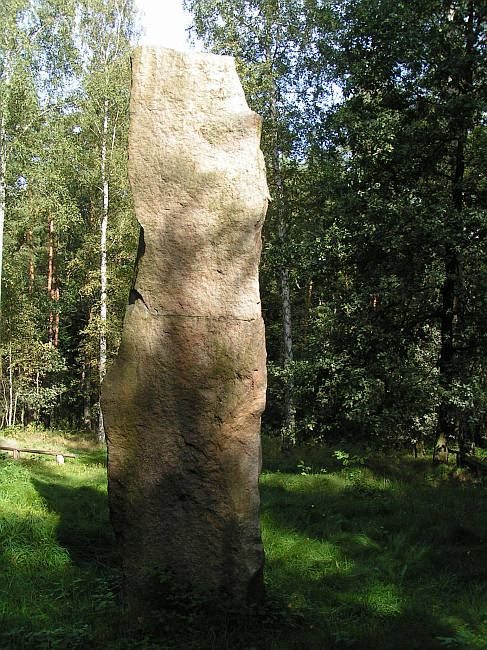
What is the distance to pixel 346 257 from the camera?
9.88 meters

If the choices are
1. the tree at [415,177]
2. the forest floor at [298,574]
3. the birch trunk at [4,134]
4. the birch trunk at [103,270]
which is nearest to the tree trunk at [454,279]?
the tree at [415,177]

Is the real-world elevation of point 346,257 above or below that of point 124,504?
above

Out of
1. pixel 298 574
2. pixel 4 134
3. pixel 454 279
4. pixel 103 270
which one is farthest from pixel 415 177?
pixel 4 134

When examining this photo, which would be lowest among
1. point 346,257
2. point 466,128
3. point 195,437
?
point 195,437

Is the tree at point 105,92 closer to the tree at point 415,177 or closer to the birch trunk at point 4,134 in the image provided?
the birch trunk at point 4,134

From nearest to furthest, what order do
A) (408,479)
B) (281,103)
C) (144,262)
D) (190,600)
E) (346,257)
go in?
(190,600) < (144,262) < (408,479) < (346,257) < (281,103)

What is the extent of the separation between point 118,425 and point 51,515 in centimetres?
243

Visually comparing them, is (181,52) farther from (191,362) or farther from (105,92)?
(105,92)

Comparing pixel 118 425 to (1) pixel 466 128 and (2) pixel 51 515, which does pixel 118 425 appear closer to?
(2) pixel 51 515

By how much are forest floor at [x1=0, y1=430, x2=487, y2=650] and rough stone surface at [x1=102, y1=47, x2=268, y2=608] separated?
1.15 feet

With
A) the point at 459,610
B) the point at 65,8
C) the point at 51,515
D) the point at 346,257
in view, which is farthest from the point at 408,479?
the point at 65,8

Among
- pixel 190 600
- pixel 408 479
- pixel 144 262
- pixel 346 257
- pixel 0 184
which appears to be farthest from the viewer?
pixel 0 184

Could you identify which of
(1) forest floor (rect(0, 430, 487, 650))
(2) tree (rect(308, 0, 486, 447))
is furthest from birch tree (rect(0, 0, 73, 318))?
(1) forest floor (rect(0, 430, 487, 650))

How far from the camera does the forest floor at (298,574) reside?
377 centimetres
